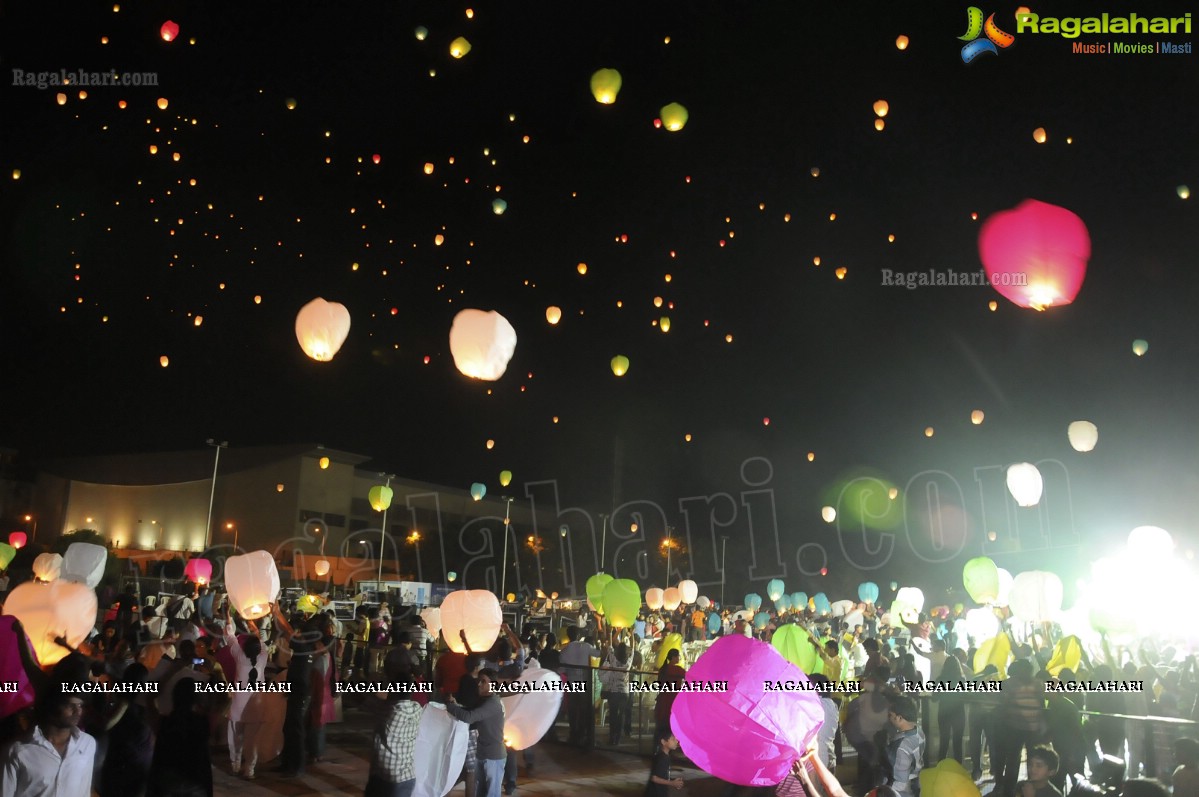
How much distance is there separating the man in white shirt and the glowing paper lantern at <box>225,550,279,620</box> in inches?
157

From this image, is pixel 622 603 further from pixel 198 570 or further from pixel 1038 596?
pixel 198 570

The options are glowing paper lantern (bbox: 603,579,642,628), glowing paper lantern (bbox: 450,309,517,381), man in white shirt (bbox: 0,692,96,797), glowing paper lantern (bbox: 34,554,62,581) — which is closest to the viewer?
man in white shirt (bbox: 0,692,96,797)

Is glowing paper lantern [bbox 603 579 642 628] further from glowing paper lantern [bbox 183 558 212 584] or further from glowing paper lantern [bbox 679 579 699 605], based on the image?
glowing paper lantern [bbox 183 558 212 584]

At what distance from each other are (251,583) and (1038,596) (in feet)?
29.9

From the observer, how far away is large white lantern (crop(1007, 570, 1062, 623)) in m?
11.2

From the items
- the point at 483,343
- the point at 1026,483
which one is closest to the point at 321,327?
the point at 483,343

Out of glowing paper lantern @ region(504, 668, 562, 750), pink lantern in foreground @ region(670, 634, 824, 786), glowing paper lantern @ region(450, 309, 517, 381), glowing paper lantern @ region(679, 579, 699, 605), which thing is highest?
glowing paper lantern @ region(450, 309, 517, 381)

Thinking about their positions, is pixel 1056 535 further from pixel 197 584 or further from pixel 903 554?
pixel 197 584

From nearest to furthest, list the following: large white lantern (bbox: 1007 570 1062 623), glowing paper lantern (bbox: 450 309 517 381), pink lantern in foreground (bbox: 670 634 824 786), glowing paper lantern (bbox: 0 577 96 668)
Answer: pink lantern in foreground (bbox: 670 634 824 786) < glowing paper lantern (bbox: 0 577 96 668) < glowing paper lantern (bbox: 450 309 517 381) < large white lantern (bbox: 1007 570 1062 623)

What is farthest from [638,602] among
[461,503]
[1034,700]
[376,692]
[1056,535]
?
[461,503]

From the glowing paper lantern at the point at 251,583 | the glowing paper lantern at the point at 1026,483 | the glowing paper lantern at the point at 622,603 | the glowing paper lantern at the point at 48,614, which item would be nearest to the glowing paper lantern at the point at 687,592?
the glowing paper lantern at the point at 622,603

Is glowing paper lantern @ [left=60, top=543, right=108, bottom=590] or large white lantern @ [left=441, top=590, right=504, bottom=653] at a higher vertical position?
glowing paper lantern @ [left=60, top=543, right=108, bottom=590]

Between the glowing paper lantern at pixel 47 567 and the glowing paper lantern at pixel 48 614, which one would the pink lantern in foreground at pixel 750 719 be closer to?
the glowing paper lantern at pixel 48 614

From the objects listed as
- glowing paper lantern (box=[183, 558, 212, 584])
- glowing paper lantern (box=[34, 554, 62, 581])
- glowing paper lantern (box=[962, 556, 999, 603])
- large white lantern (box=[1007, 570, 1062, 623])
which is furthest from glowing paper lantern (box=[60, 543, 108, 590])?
large white lantern (box=[1007, 570, 1062, 623])
